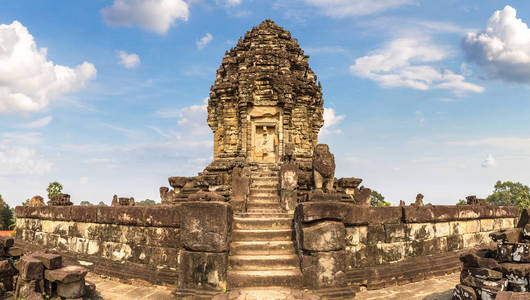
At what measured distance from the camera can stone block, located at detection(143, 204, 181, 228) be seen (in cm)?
548

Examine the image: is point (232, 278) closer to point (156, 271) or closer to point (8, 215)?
point (156, 271)

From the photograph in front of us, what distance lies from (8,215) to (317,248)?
97.6 feet

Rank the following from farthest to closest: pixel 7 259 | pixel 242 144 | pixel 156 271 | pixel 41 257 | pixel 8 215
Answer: pixel 8 215, pixel 242 144, pixel 7 259, pixel 156 271, pixel 41 257

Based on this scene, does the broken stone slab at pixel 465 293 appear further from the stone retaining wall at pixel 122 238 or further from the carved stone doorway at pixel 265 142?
the carved stone doorway at pixel 265 142

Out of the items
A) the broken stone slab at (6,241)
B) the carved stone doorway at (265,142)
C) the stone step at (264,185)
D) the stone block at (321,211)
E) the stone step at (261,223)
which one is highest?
the carved stone doorway at (265,142)

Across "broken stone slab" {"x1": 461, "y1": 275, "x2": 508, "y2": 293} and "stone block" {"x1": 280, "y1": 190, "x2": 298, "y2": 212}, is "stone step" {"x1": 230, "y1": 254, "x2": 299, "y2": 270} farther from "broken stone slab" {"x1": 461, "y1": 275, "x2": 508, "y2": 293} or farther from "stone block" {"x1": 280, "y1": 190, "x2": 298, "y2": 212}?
"stone block" {"x1": 280, "y1": 190, "x2": 298, "y2": 212}

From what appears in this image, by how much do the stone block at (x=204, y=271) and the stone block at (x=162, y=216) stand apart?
84cm

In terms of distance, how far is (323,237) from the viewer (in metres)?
4.98

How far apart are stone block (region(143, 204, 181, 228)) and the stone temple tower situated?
832cm

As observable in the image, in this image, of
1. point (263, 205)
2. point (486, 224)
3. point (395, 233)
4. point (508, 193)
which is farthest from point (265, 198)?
point (508, 193)

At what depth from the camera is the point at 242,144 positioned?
14.4 m

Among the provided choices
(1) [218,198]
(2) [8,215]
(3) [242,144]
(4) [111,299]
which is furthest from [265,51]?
(2) [8,215]

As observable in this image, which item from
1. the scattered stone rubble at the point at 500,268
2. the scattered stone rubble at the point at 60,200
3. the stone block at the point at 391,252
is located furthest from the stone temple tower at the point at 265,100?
the scattered stone rubble at the point at 500,268

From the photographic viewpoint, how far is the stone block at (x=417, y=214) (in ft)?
20.1
